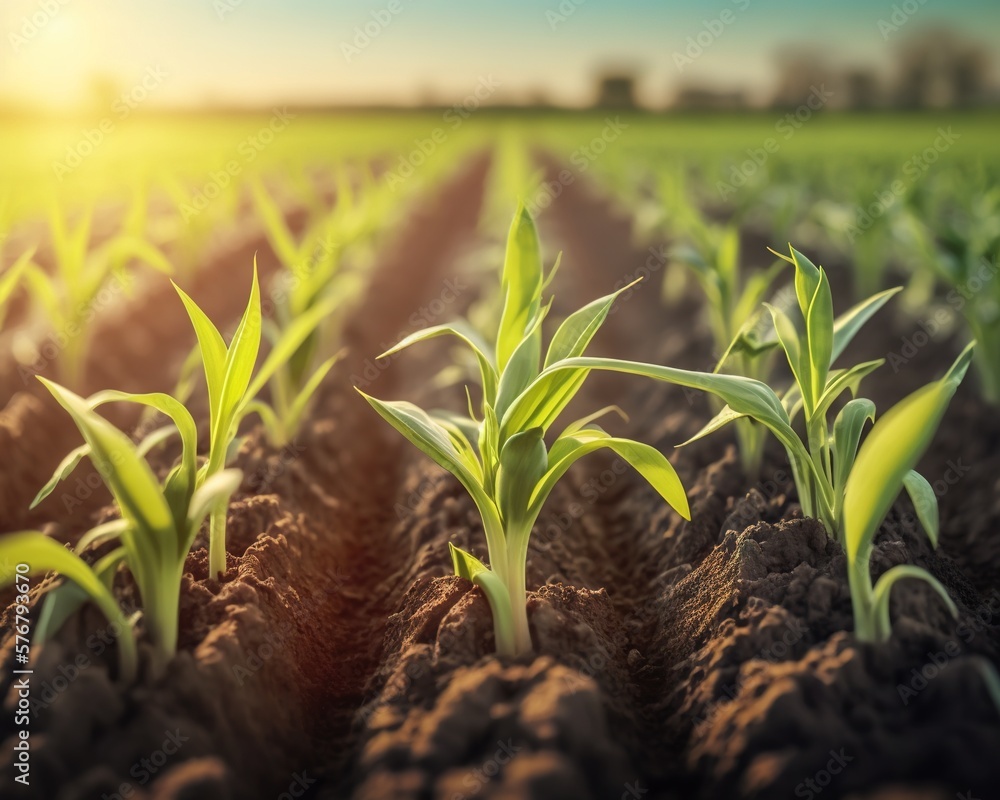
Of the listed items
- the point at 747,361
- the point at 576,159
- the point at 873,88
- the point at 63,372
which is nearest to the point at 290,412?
the point at 747,361

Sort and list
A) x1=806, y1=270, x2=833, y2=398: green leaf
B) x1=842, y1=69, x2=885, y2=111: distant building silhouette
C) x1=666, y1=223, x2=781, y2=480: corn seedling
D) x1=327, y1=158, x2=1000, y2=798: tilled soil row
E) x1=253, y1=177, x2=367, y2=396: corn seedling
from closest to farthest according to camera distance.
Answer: x1=327, y1=158, x2=1000, y2=798: tilled soil row < x1=806, y1=270, x2=833, y2=398: green leaf < x1=666, y1=223, x2=781, y2=480: corn seedling < x1=253, y1=177, x2=367, y2=396: corn seedling < x1=842, y1=69, x2=885, y2=111: distant building silhouette

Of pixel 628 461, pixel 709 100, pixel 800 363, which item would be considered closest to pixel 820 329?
pixel 800 363

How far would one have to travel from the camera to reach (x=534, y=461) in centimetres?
160

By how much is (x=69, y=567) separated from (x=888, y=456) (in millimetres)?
1447

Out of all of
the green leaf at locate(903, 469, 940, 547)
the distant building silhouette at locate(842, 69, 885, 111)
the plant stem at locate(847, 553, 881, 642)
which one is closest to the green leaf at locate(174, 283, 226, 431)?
the plant stem at locate(847, 553, 881, 642)

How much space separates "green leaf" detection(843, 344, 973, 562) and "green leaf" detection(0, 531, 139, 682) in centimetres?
138

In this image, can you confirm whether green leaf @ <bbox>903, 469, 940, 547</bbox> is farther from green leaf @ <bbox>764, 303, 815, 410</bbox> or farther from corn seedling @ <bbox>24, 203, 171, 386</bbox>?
→ corn seedling @ <bbox>24, 203, 171, 386</bbox>

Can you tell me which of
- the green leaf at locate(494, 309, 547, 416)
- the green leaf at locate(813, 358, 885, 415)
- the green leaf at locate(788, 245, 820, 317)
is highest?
the green leaf at locate(788, 245, 820, 317)

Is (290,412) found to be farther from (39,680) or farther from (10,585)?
(39,680)

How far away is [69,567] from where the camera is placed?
133cm

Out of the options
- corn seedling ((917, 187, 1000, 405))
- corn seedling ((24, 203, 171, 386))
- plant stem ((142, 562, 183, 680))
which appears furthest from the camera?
corn seedling ((24, 203, 171, 386))

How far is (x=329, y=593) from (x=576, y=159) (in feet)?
52.4

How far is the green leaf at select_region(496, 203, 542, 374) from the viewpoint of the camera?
6.06 feet

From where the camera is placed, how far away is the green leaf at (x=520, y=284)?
1847 millimetres
